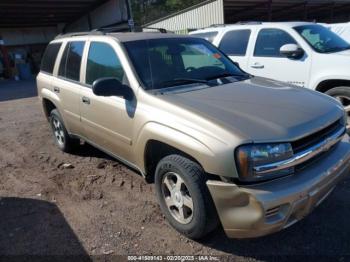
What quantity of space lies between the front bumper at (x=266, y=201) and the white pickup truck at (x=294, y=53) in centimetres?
310

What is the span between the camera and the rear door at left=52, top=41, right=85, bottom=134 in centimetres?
454

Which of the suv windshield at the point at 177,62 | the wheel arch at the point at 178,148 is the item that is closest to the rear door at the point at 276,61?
the suv windshield at the point at 177,62

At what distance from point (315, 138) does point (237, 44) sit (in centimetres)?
451

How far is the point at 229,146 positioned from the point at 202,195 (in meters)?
0.52

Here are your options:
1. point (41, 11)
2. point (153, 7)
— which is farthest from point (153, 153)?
point (153, 7)

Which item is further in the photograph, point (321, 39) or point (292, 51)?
point (321, 39)

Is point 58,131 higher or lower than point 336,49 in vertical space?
lower

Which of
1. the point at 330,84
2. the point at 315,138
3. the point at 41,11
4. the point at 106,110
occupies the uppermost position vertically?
the point at 41,11

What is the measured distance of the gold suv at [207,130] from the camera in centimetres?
254

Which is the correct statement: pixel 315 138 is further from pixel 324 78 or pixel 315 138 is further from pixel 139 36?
pixel 324 78

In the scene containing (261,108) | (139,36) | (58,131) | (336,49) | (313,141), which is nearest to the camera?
(313,141)

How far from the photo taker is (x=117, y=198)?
404cm

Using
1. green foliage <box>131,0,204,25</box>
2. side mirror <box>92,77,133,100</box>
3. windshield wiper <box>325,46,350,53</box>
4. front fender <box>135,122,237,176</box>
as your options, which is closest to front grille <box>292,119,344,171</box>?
front fender <box>135,122,237,176</box>

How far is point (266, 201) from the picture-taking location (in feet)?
8.00
